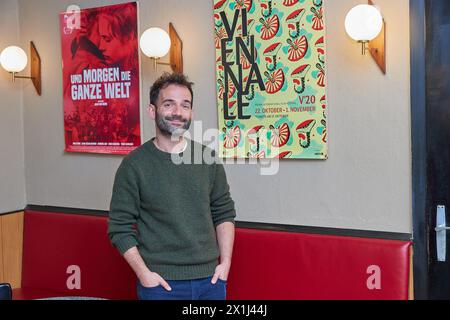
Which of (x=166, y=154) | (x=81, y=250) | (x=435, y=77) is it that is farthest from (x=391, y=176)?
(x=81, y=250)

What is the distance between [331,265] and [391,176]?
54 cm

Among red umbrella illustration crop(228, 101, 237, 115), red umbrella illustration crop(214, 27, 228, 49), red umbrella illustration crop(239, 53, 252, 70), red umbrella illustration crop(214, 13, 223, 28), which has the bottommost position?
red umbrella illustration crop(228, 101, 237, 115)

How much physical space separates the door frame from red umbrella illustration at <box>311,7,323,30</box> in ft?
1.49

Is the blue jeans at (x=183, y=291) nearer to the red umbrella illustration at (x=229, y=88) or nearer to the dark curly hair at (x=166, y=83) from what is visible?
the dark curly hair at (x=166, y=83)

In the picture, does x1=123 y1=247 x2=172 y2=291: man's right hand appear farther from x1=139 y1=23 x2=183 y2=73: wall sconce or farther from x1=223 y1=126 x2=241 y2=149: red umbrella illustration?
x1=139 y1=23 x2=183 y2=73: wall sconce

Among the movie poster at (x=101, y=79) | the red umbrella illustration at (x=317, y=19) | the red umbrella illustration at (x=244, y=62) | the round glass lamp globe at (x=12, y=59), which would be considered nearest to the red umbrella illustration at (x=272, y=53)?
the red umbrella illustration at (x=244, y=62)

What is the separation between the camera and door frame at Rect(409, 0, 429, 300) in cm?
276

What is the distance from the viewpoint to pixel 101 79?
12.6 ft

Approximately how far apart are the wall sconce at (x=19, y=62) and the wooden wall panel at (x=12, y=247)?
0.93 metres

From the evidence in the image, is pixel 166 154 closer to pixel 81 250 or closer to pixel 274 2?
pixel 274 2

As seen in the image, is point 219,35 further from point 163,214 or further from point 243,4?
point 163,214

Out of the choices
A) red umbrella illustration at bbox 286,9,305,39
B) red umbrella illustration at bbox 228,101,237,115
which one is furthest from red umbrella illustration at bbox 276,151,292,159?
red umbrella illustration at bbox 286,9,305,39

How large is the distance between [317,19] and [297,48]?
18 centimetres

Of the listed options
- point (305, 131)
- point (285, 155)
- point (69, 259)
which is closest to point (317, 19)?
point (305, 131)
